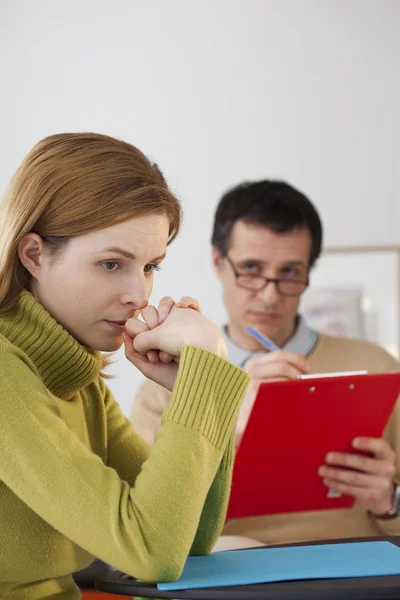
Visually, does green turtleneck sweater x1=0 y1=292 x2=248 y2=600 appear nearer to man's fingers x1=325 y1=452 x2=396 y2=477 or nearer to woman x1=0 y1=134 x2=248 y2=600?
woman x1=0 y1=134 x2=248 y2=600

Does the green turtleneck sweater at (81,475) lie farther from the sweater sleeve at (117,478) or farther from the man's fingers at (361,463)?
the man's fingers at (361,463)

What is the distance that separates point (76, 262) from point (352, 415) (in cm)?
78

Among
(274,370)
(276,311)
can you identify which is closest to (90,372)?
(274,370)

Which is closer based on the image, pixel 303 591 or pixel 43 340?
pixel 303 591

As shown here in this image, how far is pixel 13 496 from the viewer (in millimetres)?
1091

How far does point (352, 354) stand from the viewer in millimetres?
2277

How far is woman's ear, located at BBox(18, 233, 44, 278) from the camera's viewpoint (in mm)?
1160

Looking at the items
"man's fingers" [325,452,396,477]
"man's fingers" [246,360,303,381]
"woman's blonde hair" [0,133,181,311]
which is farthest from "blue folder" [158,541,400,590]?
"man's fingers" [246,360,303,381]

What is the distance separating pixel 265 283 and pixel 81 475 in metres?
1.28

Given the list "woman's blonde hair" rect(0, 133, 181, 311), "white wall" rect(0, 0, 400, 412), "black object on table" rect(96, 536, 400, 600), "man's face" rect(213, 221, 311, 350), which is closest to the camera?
"black object on table" rect(96, 536, 400, 600)

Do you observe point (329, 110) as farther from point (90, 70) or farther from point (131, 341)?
point (131, 341)

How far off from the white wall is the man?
2.86 ft

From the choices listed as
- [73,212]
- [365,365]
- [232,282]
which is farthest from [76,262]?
[365,365]

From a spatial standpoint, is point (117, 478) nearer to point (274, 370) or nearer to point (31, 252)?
point (31, 252)
